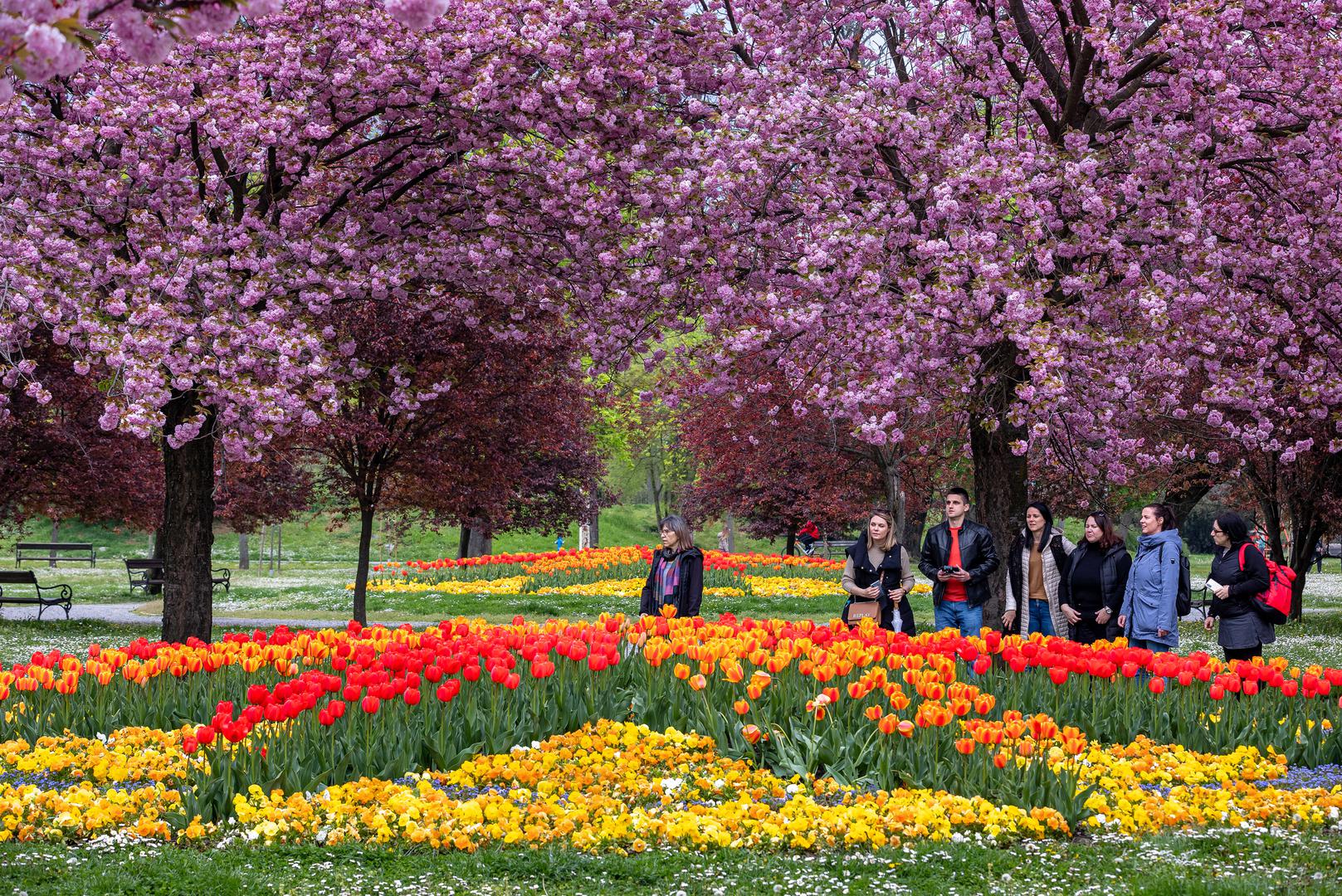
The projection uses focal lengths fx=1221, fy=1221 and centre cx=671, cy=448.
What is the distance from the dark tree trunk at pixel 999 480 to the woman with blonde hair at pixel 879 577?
8.48ft

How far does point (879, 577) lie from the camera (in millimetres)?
10766

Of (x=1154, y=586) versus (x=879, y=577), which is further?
(x=879, y=577)

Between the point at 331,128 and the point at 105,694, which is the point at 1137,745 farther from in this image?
the point at 331,128

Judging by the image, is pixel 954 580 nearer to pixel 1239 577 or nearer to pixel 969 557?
pixel 969 557

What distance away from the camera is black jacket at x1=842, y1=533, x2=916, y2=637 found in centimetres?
1075

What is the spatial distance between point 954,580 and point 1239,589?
2.28 m

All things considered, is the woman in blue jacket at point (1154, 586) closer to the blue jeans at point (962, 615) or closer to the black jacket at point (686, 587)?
the blue jeans at point (962, 615)

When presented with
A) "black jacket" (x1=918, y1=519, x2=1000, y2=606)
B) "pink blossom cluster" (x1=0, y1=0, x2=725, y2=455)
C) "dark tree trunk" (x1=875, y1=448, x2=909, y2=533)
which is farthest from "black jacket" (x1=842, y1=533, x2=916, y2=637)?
"dark tree trunk" (x1=875, y1=448, x2=909, y2=533)

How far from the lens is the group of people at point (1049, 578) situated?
32.8ft

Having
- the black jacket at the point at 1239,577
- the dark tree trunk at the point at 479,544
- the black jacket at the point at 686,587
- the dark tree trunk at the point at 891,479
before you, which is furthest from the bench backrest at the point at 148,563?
the black jacket at the point at 1239,577

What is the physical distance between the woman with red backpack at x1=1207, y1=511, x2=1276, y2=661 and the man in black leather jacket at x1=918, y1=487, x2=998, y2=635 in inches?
73.1

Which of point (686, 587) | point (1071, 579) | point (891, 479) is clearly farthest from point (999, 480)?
point (891, 479)

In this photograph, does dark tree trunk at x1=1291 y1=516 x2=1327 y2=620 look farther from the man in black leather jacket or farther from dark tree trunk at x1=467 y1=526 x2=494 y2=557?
dark tree trunk at x1=467 y1=526 x2=494 y2=557

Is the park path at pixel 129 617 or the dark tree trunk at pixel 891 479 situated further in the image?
the dark tree trunk at pixel 891 479
